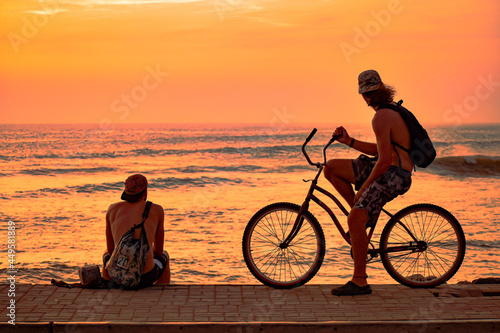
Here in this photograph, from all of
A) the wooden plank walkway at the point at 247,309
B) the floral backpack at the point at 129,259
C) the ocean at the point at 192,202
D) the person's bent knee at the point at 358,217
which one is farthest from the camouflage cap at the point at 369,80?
the ocean at the point at 192,202

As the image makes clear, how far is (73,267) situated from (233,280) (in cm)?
277

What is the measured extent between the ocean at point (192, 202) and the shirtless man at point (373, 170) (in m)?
3.56

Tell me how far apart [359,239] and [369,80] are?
145cm

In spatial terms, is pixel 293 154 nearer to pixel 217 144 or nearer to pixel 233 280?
pixel 217 144

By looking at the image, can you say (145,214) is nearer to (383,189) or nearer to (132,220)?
(132,220)

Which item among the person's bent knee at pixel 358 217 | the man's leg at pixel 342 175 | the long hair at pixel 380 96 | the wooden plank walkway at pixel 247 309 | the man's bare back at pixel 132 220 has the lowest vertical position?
the wooden plank walkway at pixel 247 309

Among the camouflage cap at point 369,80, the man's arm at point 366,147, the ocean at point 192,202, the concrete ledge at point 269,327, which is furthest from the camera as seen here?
the ocean at point 192,202

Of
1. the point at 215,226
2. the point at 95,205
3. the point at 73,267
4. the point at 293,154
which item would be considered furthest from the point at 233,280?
the point at 293,154

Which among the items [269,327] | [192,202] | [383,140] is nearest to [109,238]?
[269,327]

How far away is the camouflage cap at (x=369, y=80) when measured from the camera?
562 cm

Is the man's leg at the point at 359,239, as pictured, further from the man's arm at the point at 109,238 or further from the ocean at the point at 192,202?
the ocean at the point at 192,202

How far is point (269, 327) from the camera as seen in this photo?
4.75 metres

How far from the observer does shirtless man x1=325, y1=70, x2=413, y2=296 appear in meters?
5.54

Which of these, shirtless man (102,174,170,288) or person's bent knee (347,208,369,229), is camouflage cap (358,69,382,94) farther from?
shirtless man (102,174,170,288)
